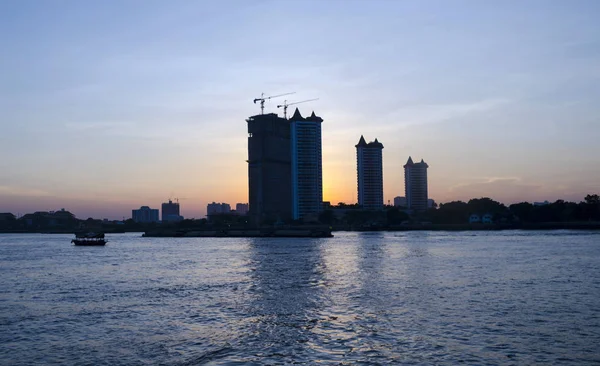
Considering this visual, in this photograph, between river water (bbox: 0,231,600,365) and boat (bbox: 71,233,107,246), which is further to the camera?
boat (bbox: 71,233,107,246)

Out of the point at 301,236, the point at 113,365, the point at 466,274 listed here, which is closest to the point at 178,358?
the point at 113,365

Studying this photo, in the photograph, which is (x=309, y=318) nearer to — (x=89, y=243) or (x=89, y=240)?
(x=89, y=243)

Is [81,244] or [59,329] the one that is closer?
[59,329]

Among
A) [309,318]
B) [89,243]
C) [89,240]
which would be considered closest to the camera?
[309,318]

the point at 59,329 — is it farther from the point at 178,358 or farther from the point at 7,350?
the point at 178,358

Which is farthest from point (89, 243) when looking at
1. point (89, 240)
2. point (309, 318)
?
point (309, 318)

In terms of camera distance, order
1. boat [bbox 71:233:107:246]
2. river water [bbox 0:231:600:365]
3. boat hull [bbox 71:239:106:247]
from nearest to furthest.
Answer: river water [bbox 0:231:600:365], boat hull [bbox 71:239:106:247], boat [bbox 71:233:107:246]

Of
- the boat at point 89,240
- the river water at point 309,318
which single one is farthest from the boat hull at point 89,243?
the river water at point 309,318

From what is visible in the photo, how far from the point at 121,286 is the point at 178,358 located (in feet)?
92.1

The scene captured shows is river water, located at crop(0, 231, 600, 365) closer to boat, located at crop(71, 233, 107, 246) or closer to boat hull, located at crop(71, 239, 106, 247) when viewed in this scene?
boat hull, located at crop(71, 239, 106, 247)

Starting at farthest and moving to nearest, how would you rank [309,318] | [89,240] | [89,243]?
[89,240], [89,243], [309,318]

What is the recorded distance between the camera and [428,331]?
25984 millimetres

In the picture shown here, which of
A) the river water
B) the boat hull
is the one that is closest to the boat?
the boat hull

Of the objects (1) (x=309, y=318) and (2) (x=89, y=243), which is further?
(2) (x=89, y=243)
